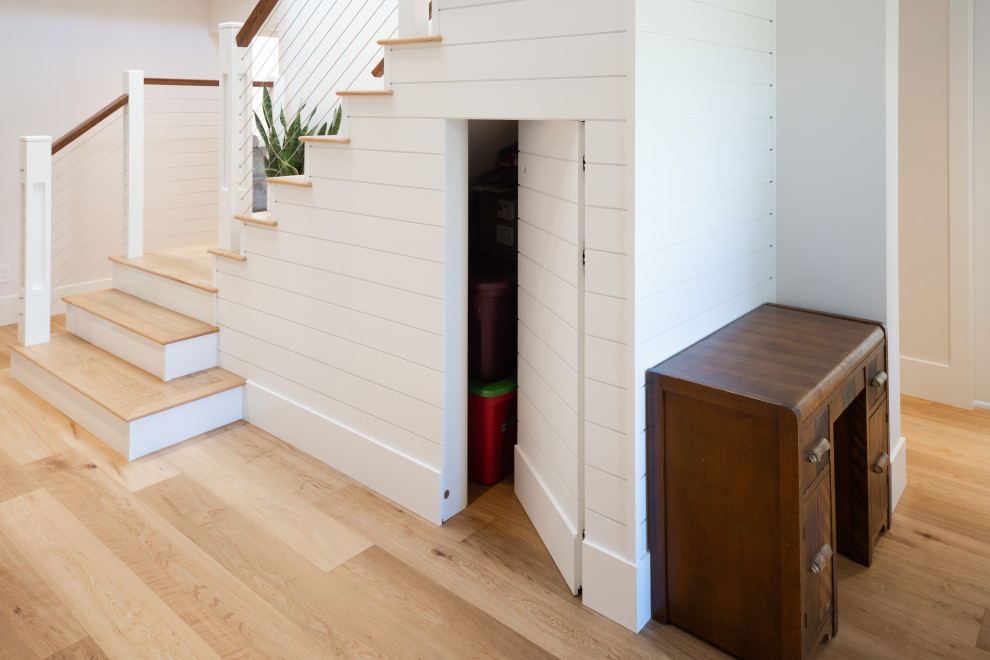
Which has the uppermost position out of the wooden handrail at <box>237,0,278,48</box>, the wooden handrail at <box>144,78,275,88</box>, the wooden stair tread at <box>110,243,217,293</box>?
the wooden handrail at <box>144,78,275,88</box>

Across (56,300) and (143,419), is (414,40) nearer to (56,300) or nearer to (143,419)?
(143,419)

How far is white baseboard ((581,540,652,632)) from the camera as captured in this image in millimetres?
1801

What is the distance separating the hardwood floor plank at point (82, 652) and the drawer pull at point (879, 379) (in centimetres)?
215

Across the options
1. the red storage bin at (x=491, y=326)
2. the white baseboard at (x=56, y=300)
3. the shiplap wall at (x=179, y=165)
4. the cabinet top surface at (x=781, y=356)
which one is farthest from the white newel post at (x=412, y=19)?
the white baseboard at (x=56, y=300)

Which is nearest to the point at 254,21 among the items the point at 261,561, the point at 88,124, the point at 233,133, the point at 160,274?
the point at 233,133

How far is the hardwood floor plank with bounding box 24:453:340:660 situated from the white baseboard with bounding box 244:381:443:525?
0.62 m

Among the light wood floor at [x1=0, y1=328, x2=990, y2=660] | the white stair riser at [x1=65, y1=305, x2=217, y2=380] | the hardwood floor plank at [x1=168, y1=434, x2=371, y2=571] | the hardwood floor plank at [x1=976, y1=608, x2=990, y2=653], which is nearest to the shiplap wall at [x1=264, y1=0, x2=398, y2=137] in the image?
the white stair riser at [x1=65, y1=305, x2=217, y2=380]

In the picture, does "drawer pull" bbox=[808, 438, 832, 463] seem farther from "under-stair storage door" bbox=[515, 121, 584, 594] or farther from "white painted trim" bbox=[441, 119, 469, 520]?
"white painted trim" bbox=[441, 119, 469, 520]

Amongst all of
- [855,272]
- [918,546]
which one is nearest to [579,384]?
[855,272]

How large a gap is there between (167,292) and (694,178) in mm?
2683

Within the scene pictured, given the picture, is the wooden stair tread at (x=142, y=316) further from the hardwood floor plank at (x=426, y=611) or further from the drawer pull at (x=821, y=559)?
the drawer pull at (x=821, y=559)

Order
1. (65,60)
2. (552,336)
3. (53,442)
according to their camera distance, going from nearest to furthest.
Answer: (552,336)
(53,442)
(65,60)

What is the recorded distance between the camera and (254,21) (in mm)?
2795

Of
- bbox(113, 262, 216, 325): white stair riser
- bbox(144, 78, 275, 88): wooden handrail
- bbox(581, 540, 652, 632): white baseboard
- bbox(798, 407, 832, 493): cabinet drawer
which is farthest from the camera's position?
bbox(144, 78, 275, 88): wooden handrail
